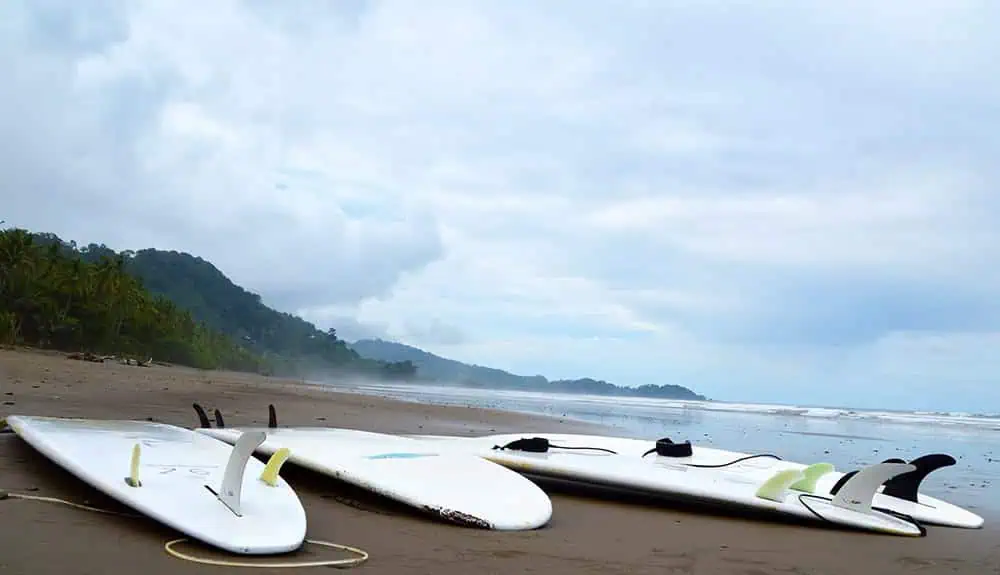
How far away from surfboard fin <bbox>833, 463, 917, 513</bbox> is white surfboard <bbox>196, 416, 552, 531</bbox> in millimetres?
1523

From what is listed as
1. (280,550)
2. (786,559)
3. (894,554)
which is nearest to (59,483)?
(280,550)

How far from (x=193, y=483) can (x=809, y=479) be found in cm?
319

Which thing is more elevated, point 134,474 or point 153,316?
point 153,316

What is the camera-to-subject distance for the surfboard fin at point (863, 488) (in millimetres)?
3830

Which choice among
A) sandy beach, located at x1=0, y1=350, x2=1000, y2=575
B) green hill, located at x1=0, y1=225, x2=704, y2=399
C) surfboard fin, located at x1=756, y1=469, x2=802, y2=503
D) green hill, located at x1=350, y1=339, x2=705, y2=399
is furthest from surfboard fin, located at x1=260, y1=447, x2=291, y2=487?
green hill, located at x1=350, y1=339, x2=705, y2=399

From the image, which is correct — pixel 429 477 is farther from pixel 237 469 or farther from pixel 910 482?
pixel 910 482

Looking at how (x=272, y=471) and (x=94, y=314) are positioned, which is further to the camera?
(x=94, y=314)

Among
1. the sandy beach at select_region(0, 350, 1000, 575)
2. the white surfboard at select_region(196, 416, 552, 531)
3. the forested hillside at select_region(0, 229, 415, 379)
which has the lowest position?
the sandy beach at select_region(0, 350, 1000, 575)

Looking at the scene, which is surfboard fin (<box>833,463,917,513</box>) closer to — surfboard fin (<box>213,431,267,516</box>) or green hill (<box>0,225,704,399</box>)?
surfboard fin (<box>213,431,267,516</box>)

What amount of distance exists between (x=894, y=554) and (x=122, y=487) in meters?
3.18

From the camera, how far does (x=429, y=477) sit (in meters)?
3.89

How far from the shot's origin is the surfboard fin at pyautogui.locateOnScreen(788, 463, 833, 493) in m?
4.34

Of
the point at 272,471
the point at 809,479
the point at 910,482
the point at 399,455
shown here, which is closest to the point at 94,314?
the point at 399,455

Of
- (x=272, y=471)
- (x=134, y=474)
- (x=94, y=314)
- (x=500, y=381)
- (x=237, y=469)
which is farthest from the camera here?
(x=500, y=381)
